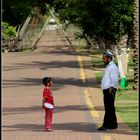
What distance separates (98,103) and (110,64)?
5760mm

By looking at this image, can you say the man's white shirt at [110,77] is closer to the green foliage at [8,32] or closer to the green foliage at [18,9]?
the green foliage at [8,32]

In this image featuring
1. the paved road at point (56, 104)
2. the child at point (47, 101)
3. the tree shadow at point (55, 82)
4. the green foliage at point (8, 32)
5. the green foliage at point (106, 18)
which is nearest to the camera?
the paved road at point (56, 104)

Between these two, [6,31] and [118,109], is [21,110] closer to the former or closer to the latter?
[118,109]

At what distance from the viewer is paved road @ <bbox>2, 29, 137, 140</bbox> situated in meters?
12.7

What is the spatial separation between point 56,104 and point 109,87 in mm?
6249

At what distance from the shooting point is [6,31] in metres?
53.6

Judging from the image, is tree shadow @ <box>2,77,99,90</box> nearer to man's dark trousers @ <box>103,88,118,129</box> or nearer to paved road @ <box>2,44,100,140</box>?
paved road @ <box>2,44,100,140</box>

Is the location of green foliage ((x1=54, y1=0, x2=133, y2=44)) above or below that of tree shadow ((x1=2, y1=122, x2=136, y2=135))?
above

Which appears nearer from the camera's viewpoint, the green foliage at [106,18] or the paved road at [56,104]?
the paved road at [56,104]

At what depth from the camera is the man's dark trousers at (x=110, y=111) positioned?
1287cm

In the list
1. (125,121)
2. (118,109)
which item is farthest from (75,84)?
(125,121)

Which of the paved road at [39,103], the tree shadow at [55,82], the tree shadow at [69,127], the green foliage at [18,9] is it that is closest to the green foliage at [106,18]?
the tree shadow at [55,82]

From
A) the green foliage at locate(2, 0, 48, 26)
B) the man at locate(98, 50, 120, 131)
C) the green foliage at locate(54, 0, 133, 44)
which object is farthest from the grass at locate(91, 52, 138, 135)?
the green foliage at locate(2, 0, 48, 26)

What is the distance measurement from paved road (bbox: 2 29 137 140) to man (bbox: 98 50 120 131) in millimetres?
304
